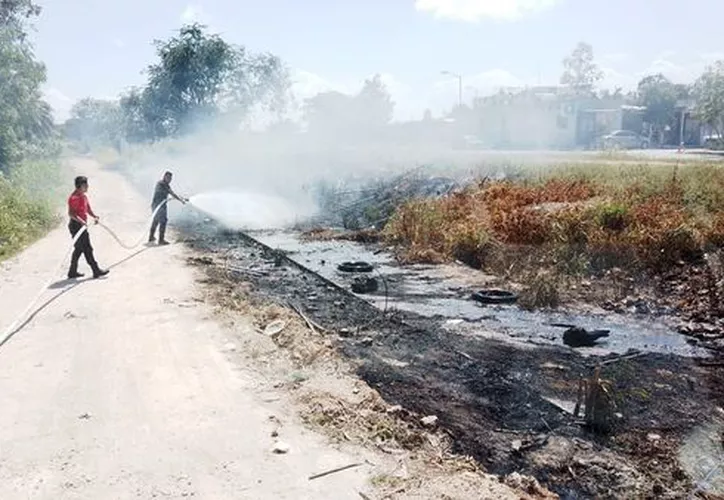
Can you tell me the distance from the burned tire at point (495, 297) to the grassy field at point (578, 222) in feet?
6.46

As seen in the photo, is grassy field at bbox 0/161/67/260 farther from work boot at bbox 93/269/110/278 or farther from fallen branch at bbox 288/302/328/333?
fallen branch at bbox 288/302/328/333

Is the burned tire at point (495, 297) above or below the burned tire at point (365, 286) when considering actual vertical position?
below

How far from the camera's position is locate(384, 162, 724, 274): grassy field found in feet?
41.0

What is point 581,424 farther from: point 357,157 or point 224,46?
point 224,46

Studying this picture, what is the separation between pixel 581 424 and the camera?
5891 millimetres

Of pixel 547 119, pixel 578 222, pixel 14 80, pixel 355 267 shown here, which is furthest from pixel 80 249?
pixel 547 119

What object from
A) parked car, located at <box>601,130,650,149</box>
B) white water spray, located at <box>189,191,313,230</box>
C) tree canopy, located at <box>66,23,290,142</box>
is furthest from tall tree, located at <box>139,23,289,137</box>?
parked car, located at <box>601,130,650,149</box>

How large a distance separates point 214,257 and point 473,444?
1013 cm

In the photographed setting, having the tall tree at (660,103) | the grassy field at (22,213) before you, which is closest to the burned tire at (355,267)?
the grassy field at (22,213)

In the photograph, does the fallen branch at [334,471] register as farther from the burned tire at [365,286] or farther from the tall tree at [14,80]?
the tall tree at [14,80]

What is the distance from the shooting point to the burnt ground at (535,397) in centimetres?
508

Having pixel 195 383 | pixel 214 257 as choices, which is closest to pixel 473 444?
pixel 195 383

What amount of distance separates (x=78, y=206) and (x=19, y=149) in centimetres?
1918

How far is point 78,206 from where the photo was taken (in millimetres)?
11078
